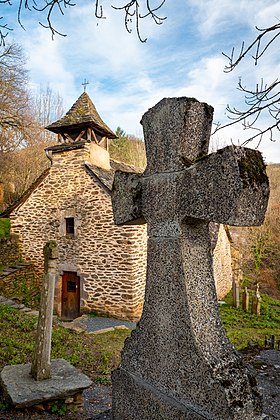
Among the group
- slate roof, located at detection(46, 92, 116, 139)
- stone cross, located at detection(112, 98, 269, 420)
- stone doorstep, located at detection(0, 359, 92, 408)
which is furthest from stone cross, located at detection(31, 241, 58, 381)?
slate roof, located at detection(46, 92, 116, 139)

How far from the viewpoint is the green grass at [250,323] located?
32.2ft

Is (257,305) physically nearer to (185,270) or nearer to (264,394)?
(264,394)

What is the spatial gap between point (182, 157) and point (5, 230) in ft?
55.7

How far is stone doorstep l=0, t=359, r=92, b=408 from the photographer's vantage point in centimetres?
364

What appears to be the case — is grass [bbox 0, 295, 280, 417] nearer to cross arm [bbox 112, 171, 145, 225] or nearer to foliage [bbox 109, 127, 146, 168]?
cross arm [bbox 112, 171, 145, 225]

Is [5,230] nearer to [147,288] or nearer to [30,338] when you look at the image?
[30,338]

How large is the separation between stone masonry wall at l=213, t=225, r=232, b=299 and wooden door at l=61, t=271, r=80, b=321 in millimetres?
6539

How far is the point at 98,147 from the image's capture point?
13.2 meters

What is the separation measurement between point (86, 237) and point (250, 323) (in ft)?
22.9

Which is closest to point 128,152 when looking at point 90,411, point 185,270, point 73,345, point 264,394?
point 73,345

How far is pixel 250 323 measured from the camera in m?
12.2

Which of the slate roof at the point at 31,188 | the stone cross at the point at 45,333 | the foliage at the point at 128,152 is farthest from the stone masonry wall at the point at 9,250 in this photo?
the foliage at the point at 128,152

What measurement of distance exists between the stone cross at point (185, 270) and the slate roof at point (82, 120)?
36.3 ft

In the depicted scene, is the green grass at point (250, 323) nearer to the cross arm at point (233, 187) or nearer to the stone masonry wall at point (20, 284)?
the stone masonry wall at point (20, 284)
